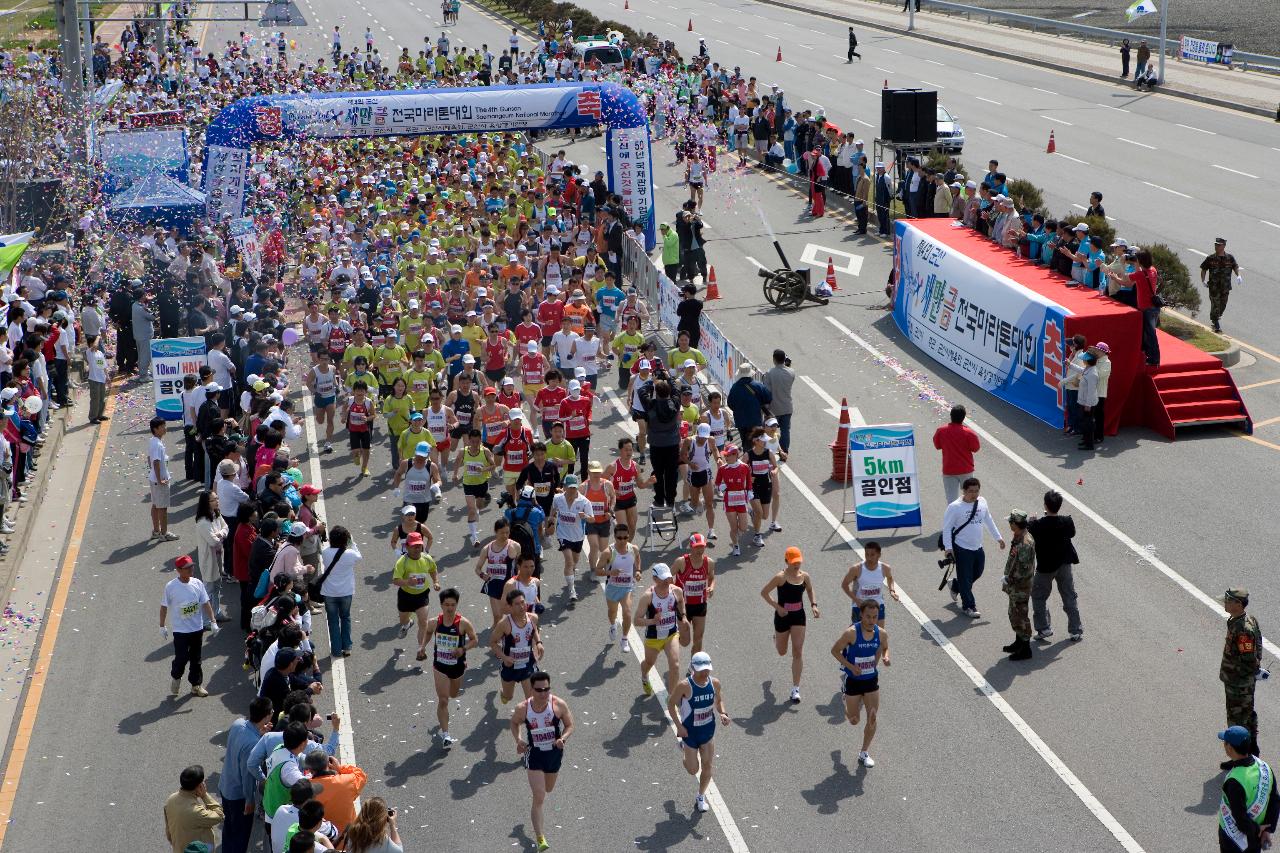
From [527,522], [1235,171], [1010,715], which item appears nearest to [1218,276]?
[1010,715]

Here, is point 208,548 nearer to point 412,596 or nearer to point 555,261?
point 412,596

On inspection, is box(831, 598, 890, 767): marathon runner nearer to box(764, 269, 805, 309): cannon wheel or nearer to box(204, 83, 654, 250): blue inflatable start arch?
box(764, 269, 805, 309): cannon wheel

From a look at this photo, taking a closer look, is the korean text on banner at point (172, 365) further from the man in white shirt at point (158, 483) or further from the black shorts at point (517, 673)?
the black shorts at point (517, 673)

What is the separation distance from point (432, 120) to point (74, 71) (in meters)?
8.93

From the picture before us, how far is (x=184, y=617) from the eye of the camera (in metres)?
14.7

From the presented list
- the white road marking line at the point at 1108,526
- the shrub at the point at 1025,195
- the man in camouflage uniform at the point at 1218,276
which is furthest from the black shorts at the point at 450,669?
the shrub at the point at 1025,195

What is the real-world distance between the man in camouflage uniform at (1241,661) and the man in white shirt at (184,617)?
9.30m

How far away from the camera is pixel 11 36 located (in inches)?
2581

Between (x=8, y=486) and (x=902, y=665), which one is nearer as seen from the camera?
(x=902, y=665)

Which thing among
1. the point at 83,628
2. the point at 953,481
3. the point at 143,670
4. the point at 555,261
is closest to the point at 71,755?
the point at 143,670

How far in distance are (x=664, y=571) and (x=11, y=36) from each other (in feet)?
201

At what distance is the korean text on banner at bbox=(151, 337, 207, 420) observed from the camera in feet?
73.8

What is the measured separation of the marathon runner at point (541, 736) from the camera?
1196 centimetres

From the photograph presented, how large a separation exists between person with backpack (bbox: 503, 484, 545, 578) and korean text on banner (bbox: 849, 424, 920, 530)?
152 inches
